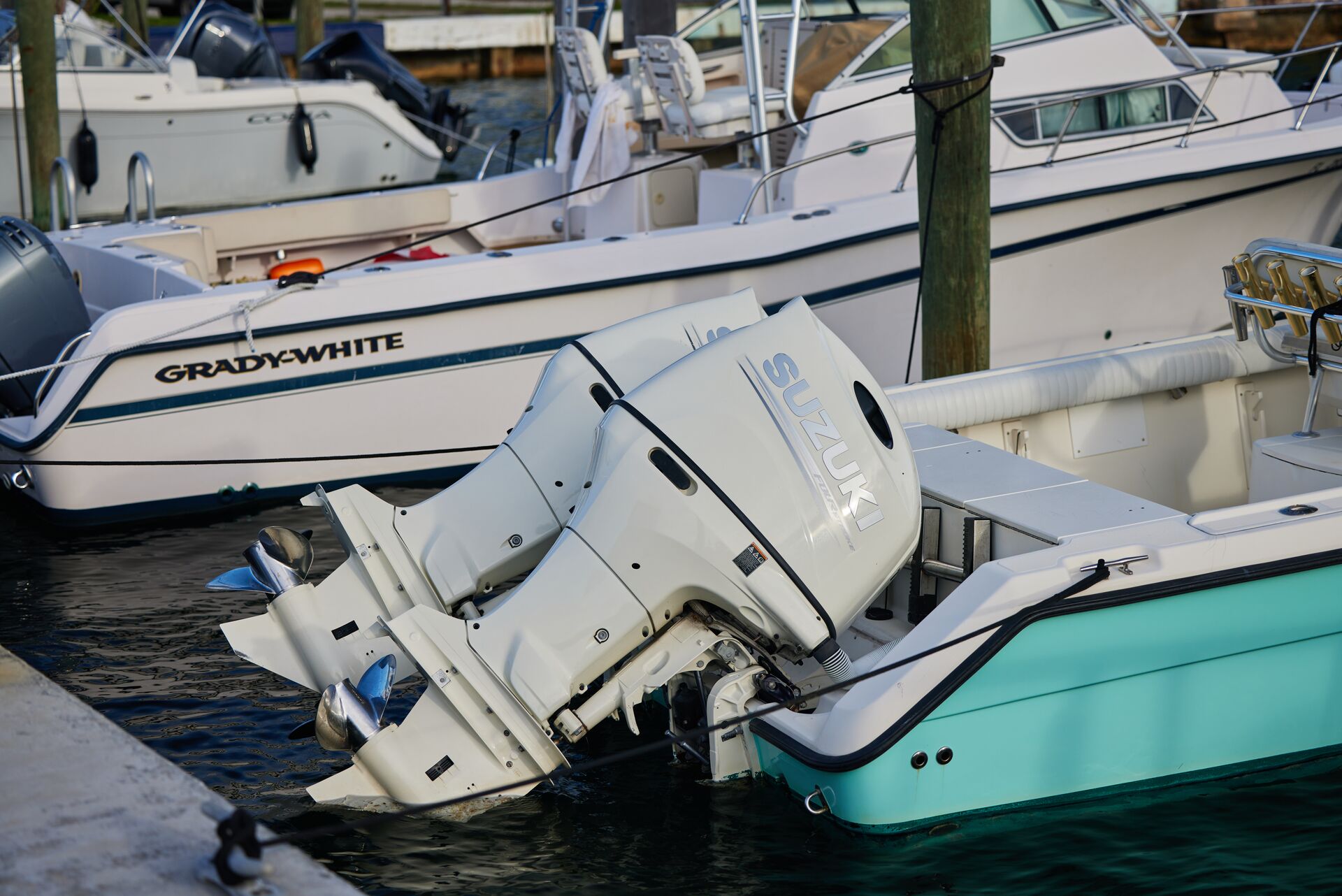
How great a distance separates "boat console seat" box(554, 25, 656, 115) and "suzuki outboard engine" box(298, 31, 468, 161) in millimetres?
8426

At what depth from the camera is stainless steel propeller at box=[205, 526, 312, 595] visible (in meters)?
4.07

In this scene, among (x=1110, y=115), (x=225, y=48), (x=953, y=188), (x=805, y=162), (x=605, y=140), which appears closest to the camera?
(x=953, y=188)

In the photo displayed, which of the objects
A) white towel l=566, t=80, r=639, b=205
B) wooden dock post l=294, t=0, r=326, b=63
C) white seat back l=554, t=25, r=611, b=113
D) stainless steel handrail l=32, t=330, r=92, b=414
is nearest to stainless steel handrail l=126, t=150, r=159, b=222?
stainless steel handrail l=32, t=330, r=92, b=414

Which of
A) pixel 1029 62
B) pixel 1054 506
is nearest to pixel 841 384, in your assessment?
pixel 1054 506

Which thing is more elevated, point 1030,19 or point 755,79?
point 1030,19

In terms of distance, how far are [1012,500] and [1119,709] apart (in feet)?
2.04

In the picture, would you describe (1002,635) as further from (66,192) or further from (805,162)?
(66,192)

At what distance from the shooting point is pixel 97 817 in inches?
119

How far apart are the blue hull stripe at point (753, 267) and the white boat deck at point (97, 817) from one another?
8.66 ft

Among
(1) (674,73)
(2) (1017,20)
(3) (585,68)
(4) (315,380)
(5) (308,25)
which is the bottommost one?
(4) (315,380)

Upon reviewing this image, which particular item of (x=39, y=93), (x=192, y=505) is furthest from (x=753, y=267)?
(x=39, y=93)

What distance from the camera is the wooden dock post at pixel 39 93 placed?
→ 350 inches

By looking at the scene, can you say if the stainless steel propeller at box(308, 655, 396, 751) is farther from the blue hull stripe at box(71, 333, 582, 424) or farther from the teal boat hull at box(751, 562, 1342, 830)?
the blue hull stripe at box(71, 333, 582, 424)

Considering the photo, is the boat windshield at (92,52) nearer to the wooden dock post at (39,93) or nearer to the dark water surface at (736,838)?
the wooden dock post at (39,93)
